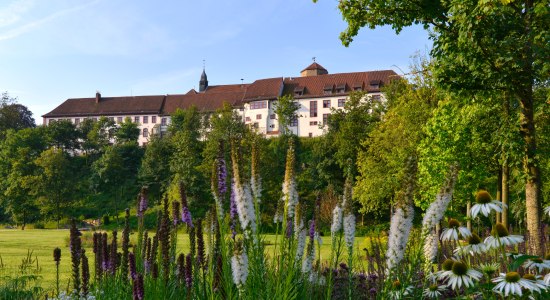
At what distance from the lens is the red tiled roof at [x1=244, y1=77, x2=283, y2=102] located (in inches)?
4140

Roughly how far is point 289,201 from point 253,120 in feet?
341

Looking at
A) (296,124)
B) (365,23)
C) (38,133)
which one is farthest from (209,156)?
(365,23)

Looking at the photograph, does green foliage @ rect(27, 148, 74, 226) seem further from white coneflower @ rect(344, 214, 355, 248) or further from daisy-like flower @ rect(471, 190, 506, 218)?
white coneflower @ rect(344, 214, 355, 248)

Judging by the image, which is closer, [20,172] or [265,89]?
[20,172]

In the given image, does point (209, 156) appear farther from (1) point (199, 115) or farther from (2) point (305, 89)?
(2) point (305, 89)

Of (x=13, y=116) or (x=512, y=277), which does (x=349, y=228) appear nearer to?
(x=512, y=277)

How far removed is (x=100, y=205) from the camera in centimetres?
7950

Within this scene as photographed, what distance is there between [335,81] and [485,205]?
101196 millimetres

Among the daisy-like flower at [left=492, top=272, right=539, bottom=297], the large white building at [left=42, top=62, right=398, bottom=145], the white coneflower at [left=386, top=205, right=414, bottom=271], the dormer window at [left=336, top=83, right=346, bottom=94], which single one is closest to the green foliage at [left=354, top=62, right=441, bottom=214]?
the daisy-like flower at [left=492, top=272, right=539, bottom=297]

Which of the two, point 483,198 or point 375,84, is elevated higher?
point 375,84

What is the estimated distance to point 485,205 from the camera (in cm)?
451

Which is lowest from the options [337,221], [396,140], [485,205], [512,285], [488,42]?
[512,285]

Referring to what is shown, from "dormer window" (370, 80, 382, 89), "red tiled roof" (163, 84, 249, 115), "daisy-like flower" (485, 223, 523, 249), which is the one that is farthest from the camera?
"red tiled roof" (163, 84, 249, 115)

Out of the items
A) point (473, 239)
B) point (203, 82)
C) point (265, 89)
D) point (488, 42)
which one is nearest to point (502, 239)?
point (473, 239)
